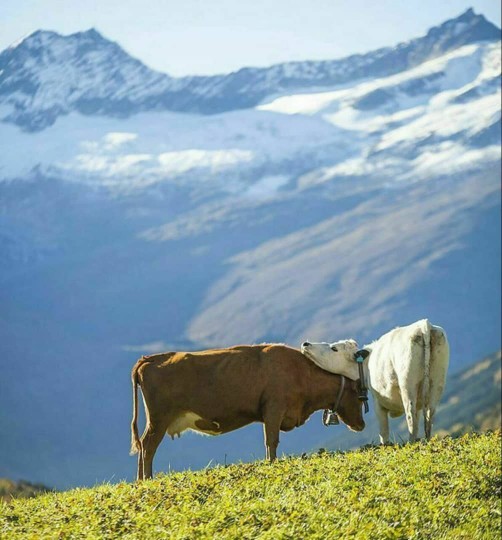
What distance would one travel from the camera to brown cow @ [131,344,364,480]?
73.0 ft

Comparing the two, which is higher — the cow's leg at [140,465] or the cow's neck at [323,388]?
the cow's leg at [140,465]

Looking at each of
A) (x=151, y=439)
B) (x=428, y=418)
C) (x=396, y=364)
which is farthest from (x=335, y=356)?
(x=151, y=439)

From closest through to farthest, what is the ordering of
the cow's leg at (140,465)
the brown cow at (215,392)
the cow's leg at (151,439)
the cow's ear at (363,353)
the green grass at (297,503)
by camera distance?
the green grass at (297,503)
the cow's leg at (140,465)
the cow's leg at (151,439)
the brown cow at (215,392)
the cow's ear at (363,353)

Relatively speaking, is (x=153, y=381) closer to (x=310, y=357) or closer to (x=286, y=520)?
(x=310, y=357)

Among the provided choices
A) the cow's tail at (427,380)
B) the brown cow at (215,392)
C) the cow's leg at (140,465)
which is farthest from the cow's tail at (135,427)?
the cow's tail at (427,380)

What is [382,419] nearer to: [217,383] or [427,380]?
[427,380]

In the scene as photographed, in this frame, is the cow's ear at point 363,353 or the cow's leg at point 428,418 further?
the cow's ear at point 363,353

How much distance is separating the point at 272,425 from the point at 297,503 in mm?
6102

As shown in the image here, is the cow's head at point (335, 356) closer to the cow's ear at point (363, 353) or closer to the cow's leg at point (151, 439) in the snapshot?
the cow's ear at point (363, 353)

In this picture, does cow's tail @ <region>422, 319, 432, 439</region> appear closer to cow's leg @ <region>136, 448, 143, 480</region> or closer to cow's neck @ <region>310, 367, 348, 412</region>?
cow's neck @ <region>310, 367, 348, 412</region>

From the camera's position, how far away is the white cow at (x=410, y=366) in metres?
23.0

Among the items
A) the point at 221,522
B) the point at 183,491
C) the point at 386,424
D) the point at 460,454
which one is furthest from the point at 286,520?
the point at 386,424

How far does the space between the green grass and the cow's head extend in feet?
12.7

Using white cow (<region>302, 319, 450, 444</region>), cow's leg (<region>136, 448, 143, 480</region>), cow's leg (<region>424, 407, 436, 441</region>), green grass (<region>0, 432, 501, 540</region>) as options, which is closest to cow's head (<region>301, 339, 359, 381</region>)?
white cow (<region>302, 319, 450, 444</region>)
